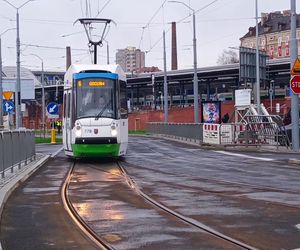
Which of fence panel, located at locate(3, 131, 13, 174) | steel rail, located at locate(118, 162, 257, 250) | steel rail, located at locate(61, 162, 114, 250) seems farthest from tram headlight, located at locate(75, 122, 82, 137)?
steel rail, located at locate(61, 162, 114, 250)

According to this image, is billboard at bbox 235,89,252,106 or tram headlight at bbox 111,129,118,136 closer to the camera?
tram headlight at bbox 111,129,118,136

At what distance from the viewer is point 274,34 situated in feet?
420

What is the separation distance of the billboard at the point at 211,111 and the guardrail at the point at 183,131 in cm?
206

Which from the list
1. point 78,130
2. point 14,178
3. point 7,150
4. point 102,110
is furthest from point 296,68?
point 14,178

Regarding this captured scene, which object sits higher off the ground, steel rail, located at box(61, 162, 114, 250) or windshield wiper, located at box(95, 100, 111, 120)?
windshield wiper, located at box(95, 100, 111, 120)

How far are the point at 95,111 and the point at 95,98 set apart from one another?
1.64 feet

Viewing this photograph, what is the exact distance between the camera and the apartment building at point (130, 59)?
133 meters

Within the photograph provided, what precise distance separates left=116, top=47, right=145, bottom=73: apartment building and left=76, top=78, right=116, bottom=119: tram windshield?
358 ft

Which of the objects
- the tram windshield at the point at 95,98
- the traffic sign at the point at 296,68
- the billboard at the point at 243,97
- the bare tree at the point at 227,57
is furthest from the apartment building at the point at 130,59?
the tram windshield at the point at 95,98

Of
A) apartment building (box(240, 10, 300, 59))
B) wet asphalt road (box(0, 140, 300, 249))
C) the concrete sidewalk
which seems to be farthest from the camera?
apartment building (box(240, 10, 300, 59))

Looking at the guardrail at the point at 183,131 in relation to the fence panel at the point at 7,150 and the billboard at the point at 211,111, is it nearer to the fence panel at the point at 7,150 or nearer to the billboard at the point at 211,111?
the billboard at the point at 211,111

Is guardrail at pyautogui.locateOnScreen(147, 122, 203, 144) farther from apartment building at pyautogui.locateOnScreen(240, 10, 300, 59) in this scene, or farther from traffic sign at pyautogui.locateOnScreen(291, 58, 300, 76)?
apartment building at pyautogui.locateOnScreen(240, 10, 300, 59)

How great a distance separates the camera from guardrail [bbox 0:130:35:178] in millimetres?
16078

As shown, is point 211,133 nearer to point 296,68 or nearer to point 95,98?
point 296,68
